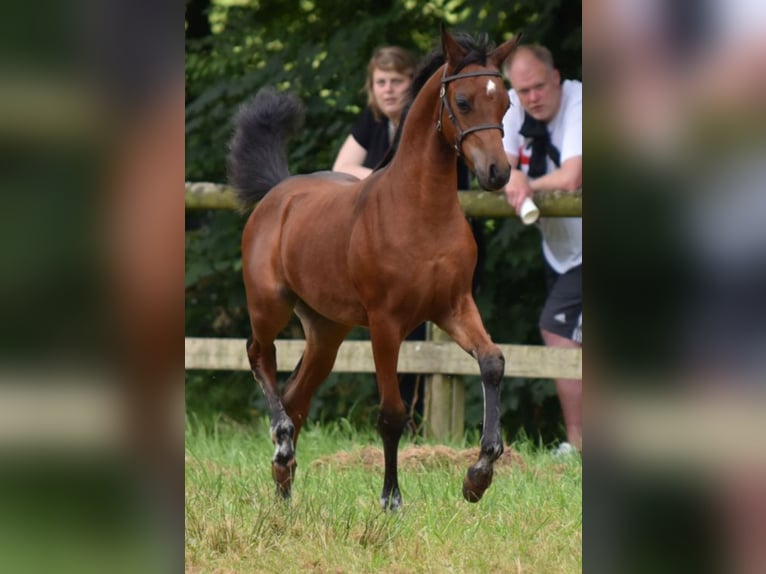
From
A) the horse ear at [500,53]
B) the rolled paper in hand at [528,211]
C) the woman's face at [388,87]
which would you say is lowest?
the rolled paper in hand at [528,211]

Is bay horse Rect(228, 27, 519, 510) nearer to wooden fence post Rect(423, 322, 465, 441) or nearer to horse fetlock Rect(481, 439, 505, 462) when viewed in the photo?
horse fetlock Rect(481, 439, 505, 462)

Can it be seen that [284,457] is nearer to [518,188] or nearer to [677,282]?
[518,188]

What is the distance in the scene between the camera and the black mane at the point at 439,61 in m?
3.15

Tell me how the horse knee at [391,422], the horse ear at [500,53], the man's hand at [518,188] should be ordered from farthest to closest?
the man's hand at [518,188] → the horse knee at [391,422] → the horse ear at [500,53]

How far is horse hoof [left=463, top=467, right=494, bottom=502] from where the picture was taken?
319 cm

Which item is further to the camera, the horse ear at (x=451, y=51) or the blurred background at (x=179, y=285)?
the horse ear at (x=451, y=51)

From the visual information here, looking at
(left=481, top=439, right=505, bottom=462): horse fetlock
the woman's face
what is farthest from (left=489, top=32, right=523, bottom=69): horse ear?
the woman's face

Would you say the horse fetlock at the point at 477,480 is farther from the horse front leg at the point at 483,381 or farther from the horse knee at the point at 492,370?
the horse knee at the point at 492,370

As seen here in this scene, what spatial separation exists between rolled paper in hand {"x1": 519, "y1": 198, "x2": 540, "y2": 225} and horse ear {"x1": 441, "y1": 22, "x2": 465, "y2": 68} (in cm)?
169

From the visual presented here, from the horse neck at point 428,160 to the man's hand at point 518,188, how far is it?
1426 mm

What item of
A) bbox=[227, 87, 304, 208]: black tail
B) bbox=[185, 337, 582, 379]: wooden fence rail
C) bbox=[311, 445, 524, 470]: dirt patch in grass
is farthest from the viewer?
bbox=[185, 337, 582, 379]: wooden fence rail

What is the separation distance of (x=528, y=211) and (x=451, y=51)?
1746mm

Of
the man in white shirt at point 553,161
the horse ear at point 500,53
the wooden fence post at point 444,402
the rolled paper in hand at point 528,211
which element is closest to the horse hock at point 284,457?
the man in white shirt at point 553,161

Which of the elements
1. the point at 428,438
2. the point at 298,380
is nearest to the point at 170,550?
the point at 298,380
